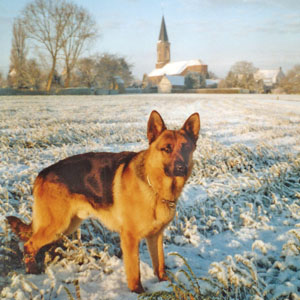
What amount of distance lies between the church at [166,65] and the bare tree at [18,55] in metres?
67.3

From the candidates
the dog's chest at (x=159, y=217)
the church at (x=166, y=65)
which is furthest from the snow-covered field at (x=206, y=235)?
the church at (x=166, y=65)

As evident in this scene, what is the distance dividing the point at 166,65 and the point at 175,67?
654 cm

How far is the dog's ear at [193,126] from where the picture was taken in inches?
111

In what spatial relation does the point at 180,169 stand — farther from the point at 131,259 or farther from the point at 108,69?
the point at 108,69

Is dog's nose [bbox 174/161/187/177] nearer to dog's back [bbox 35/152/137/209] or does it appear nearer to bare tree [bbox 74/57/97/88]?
dog's back [bbox 35/152/137/209]

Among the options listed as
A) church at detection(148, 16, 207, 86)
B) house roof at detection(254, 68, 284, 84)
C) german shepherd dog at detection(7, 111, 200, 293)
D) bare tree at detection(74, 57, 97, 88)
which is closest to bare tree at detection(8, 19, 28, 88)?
bare tree at detection(74, 57, 97, 88)

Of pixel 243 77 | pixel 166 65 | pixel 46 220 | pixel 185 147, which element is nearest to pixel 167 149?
pixel 185 147

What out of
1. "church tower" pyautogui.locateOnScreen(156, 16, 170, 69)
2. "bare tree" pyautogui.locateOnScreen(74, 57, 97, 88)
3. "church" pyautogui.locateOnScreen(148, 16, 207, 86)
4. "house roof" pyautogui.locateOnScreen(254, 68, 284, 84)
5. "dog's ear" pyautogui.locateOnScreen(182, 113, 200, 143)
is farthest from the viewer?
"church tower" pyautogui.locateOnScreen(156, 16, 170, 69)

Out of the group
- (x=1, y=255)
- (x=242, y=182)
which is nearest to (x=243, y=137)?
(x=242, y=182)

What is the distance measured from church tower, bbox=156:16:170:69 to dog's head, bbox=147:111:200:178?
393 feet

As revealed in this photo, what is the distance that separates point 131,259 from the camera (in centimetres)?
244

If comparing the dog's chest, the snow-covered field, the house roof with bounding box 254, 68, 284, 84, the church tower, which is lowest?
the snow-covered field

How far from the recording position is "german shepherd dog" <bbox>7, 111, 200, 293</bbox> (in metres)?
2.44

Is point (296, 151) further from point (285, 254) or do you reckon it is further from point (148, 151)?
point (148, 151)
